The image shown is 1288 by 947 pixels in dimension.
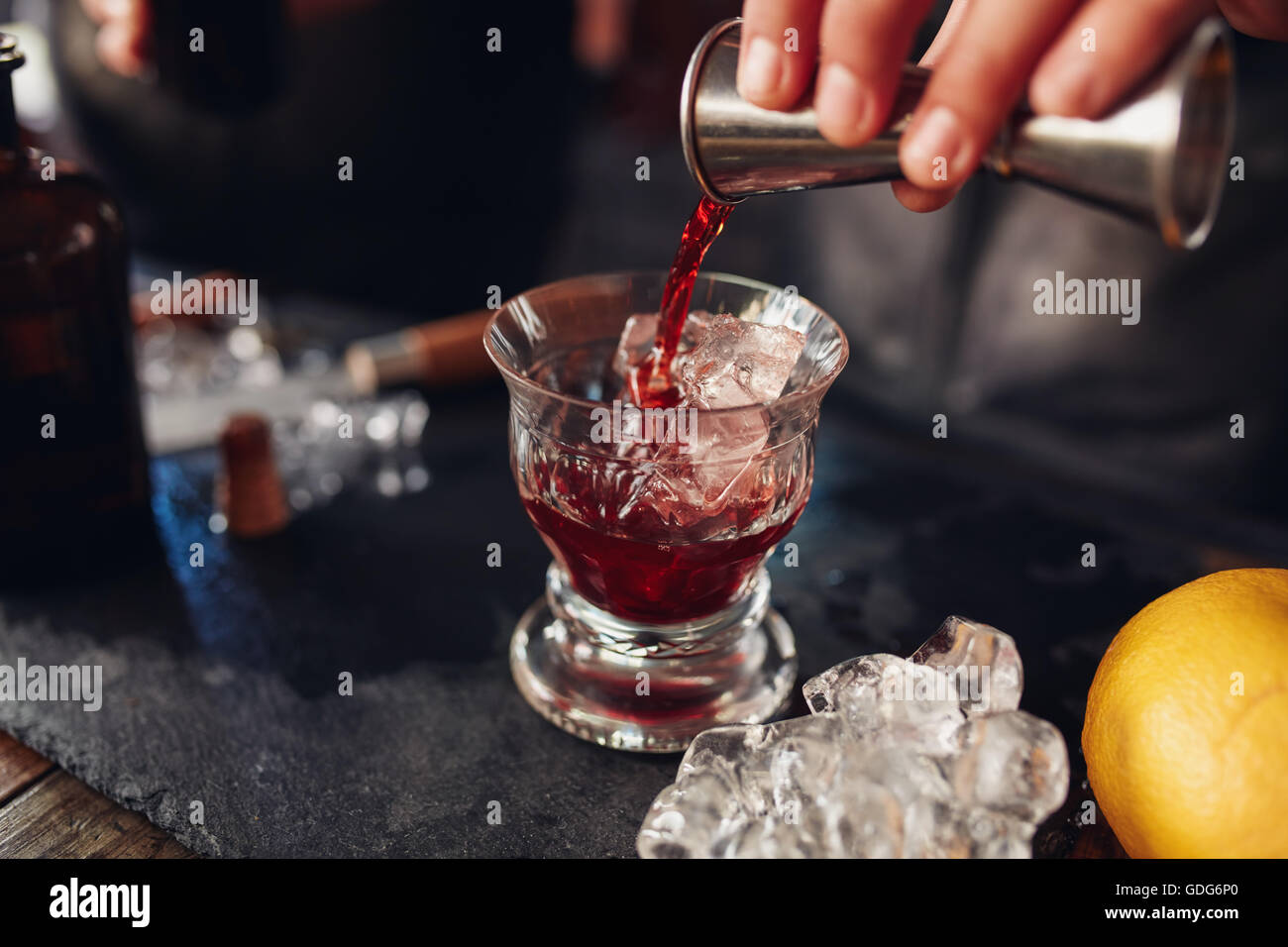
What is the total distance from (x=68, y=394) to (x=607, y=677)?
0.64 metres

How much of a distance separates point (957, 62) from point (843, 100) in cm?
7

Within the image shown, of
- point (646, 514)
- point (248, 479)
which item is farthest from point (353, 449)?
point (646, 514)

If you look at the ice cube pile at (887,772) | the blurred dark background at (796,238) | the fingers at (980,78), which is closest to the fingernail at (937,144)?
the fingers at (980,78)

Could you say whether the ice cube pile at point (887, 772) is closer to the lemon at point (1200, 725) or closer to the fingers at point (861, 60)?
the lemon at point (1200, 725)

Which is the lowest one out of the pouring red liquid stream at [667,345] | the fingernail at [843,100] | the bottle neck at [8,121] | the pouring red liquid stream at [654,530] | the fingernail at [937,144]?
the pouring red liquid stream at [654,530]

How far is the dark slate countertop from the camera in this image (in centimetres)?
86

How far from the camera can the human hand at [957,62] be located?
0.61 meters

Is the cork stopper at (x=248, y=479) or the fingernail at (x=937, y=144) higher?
the fingernail at (x=937, y=144)

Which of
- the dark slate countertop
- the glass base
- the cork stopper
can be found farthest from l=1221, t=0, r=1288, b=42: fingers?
the cork stopper

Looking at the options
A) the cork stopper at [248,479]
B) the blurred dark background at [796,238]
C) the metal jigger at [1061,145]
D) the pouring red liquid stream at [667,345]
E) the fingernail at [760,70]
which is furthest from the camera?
the blurred dark background at [796,238]

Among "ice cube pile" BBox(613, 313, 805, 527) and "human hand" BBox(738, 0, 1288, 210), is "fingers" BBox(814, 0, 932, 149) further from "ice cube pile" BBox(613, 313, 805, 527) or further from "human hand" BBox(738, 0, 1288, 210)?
"ice cube pile" BBox(613, 313, 805, 527)

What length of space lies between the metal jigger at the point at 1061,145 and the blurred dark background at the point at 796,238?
1.14m

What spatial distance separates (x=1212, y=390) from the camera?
1906 mm
